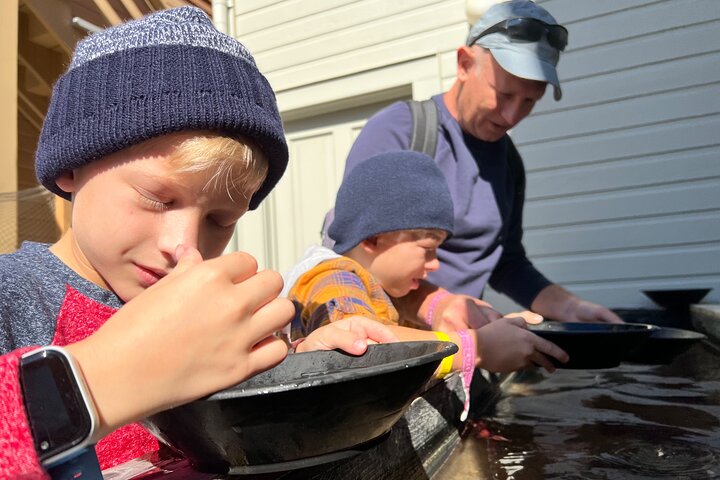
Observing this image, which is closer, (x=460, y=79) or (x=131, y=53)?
(x=131, y=53)

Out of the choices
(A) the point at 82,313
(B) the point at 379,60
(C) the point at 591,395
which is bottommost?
(C) the point at 591,395

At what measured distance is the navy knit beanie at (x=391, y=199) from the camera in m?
2.23

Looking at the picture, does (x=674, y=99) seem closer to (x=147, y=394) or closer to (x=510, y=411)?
(x=510, y=411)

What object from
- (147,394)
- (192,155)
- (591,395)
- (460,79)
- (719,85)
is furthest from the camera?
(719,85)

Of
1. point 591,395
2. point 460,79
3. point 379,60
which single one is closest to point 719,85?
point 379,60

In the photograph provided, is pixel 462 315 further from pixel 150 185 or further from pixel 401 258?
pixel 150 185

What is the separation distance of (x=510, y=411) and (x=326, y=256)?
83 cm

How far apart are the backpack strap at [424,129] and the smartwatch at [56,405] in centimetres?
211

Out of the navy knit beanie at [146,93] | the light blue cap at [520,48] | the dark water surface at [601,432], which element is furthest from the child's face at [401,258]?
the navy knit beanie at [146,93]

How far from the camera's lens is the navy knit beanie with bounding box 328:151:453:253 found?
7.33 feet

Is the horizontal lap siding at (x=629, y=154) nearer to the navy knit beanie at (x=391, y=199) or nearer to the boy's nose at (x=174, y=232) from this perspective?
the navy knit beanie at (x=391, y=199)

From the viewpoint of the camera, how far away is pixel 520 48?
2637mm

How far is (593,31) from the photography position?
505cm

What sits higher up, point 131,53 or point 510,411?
point 131,53
